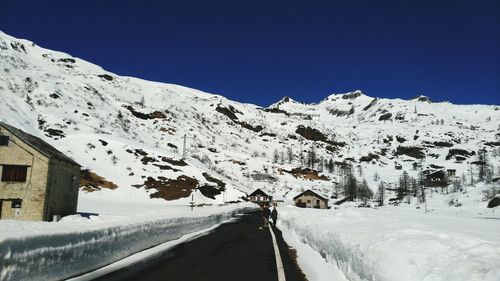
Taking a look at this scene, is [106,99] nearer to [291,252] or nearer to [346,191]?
[346,191]

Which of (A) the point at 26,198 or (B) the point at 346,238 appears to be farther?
(A) the point at 26,198

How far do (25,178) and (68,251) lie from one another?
27.4 metres

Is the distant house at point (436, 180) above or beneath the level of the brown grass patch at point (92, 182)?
above

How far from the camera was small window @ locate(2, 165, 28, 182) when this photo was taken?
31484 millimetres

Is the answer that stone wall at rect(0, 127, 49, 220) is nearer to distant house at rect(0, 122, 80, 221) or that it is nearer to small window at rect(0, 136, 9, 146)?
distant house at rect(0, 122, 80, 221)

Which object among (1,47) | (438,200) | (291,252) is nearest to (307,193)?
(438,200)

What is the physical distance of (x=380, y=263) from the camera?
6879mm

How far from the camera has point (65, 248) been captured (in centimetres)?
789

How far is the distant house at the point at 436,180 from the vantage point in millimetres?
176000

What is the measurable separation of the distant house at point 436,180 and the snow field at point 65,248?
184 metres

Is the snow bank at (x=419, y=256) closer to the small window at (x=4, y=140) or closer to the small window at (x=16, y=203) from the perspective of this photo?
the small window at (x=16, y=203)

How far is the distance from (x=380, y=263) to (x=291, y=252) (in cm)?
768

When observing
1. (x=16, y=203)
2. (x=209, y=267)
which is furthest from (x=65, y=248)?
(x=16, y=203)

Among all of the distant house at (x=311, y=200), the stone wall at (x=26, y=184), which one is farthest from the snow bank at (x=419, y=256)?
the distant house at (x=311, y=200)
